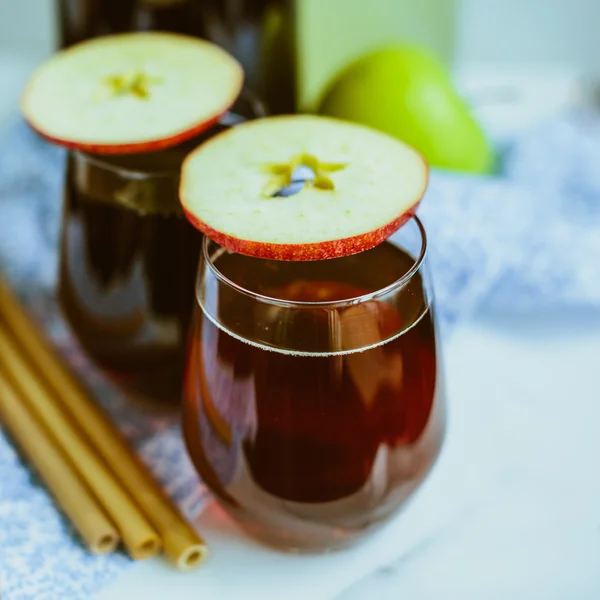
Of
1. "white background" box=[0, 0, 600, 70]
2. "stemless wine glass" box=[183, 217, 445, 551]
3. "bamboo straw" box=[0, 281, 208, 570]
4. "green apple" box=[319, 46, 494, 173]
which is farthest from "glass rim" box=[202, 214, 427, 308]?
"white background" box=[0, 0, 600, 70]

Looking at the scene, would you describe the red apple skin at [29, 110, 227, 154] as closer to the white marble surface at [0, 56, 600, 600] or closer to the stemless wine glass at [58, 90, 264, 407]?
the stemless wine glass at [58, 90, 264, 407]

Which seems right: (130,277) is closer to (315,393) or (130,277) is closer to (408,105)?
(315,393)

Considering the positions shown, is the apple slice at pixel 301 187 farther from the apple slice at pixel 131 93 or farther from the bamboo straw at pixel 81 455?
the bamboo straw at pixel 81 455

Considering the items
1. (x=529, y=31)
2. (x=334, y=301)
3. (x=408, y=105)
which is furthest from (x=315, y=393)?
(x=529, y=31)

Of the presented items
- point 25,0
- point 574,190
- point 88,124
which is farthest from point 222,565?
point 25,0

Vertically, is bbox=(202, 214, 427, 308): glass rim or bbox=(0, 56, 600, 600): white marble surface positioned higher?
bbox=(202, 214, 427, 308): glass rim

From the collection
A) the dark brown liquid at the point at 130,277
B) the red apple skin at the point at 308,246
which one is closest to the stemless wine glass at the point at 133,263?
the dark brown liquid at the point at 130,277

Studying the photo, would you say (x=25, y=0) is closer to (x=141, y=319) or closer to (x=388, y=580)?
(x=141, y=319)
